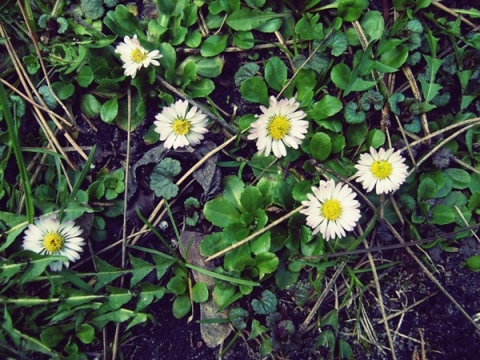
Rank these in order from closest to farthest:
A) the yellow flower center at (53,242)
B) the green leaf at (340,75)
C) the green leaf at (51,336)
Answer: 1. the green leaf at (51,336)
2. the yellow flower center at (53,242)
3. the green leaf at (340,75)

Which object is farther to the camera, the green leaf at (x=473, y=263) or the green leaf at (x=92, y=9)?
the green leaf at (x=92, y=9)

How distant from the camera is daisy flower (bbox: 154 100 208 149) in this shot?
252cm

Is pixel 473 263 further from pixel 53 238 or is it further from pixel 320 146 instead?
pixel 53 238

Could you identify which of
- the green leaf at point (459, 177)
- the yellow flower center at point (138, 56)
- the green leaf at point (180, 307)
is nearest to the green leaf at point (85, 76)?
the yellow flower center at point (138, 56)

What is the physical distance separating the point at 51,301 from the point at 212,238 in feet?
2.83

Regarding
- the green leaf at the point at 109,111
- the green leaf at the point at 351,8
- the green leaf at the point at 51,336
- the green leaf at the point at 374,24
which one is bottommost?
the green leaf at the point at 51,336

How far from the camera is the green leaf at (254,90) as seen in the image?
2580 mm

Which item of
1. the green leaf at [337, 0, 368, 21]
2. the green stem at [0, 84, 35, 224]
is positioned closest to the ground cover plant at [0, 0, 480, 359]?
the green leaf at [337, 0, 368, 21]

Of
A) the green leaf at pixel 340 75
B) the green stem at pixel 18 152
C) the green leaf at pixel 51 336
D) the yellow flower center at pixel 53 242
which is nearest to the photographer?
the green stem at pixel 18 152

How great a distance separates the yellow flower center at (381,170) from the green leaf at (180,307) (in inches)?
47.2

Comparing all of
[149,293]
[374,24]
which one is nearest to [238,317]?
[149,293]

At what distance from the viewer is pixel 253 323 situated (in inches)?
96.7

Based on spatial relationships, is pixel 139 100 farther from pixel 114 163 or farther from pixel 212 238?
pixel 212 238

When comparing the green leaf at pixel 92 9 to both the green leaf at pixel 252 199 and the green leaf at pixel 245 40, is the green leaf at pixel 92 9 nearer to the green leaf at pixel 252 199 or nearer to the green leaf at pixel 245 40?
the green leaf at pixel 245 40
